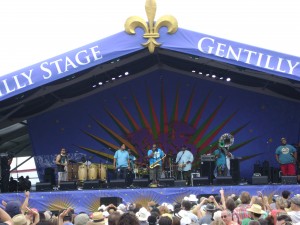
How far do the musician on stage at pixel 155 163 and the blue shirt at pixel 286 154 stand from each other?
3.67 metres

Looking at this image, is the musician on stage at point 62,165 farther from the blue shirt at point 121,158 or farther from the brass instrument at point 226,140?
the brass instrument at point 226,140

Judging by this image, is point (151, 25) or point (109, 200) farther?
point (151, 25)

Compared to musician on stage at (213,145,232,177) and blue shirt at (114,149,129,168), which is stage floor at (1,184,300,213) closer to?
blue shirt at (114,149,129,168)

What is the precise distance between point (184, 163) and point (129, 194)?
408cm

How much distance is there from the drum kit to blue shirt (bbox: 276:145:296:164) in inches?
221

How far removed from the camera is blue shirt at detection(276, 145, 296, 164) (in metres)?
21.3

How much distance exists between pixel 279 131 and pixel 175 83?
3974 mm

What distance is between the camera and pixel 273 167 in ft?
75.6

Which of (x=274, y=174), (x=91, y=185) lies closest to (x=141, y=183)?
(x=91, y=185)

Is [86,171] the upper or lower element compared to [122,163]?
lower

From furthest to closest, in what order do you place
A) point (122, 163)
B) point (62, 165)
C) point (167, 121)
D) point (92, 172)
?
point (167, 121), point (92, 172), point (62, 165), point (122, 163)

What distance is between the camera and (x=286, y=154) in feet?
69.9

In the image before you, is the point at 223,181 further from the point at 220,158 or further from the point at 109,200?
the point at 109,200

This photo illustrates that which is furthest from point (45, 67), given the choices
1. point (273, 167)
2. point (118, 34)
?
point (273, 167)
